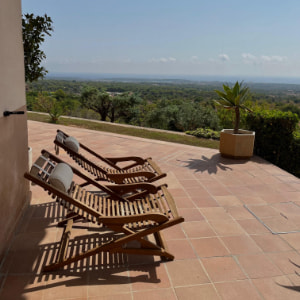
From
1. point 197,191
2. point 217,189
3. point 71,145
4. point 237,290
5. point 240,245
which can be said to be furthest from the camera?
point 217,189

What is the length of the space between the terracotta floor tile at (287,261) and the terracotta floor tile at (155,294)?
1.10 metres

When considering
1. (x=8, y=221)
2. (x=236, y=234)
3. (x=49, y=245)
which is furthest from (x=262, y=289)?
(x=8, y=221)

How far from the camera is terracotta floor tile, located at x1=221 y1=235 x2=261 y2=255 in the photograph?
2.97 m

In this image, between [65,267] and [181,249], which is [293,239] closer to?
[181,249]

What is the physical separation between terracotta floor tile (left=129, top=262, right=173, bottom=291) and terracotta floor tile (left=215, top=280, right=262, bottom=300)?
433 mm

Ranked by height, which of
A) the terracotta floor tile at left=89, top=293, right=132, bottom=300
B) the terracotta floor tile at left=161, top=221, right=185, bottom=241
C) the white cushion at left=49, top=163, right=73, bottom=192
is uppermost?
the white cushion at left=49, top=163, right=73, bottom=192

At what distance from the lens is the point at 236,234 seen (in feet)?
10.8

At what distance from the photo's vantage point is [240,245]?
307 cm

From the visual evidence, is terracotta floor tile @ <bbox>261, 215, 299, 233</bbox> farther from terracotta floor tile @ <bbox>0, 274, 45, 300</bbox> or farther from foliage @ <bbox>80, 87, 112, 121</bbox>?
foliage @ <bbox>80, 87, 112, 121</bbox>

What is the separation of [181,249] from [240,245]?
637mm

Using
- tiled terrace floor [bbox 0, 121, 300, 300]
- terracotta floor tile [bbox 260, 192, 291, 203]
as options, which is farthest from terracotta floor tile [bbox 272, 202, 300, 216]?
terracotta floor tile [bbox 260, 192, 291, 203]

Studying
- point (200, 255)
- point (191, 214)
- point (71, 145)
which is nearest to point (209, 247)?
point (200, 255)

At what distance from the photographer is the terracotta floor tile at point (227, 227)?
334cm

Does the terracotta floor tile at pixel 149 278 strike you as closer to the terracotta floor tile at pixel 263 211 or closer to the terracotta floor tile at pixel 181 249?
the terracotta floor tile at pixel 181 249
